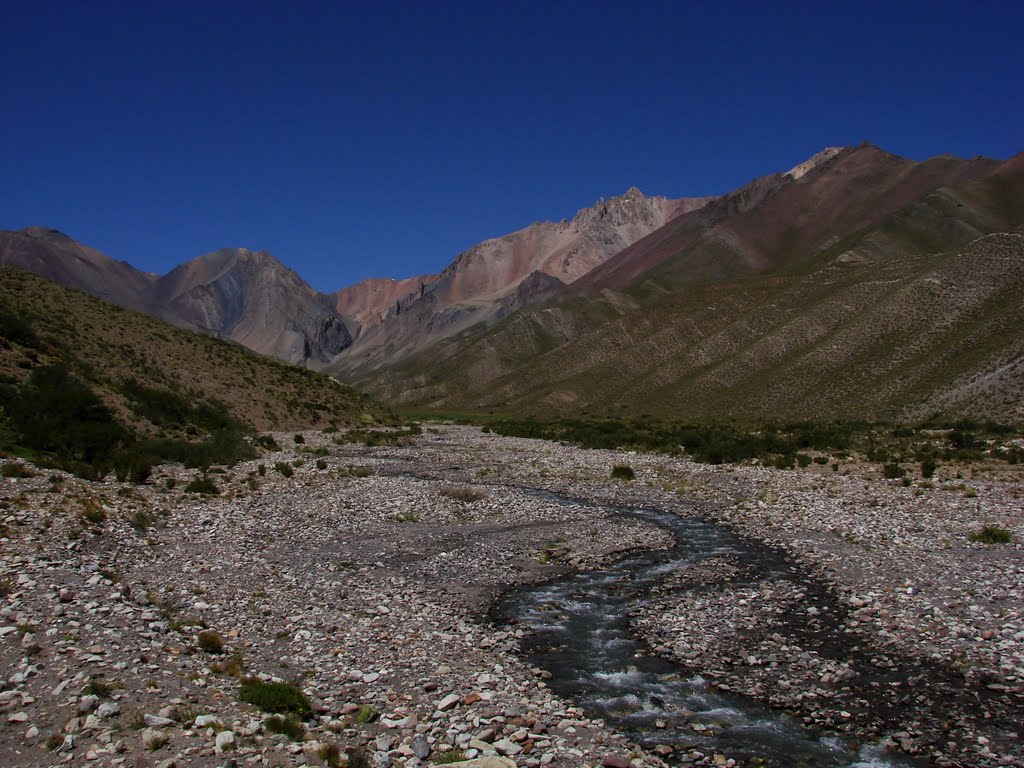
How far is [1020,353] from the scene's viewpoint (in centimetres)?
7169

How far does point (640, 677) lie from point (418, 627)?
15.6ft

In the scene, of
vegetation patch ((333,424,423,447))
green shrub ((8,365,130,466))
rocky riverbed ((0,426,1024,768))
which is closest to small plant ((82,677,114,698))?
rocky riverbed ((0,426,1024,768))

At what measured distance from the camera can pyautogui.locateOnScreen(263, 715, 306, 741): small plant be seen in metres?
9.55

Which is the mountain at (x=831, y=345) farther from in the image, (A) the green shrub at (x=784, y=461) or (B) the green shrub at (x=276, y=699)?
(B) the green shrub at (x=276, y=699)

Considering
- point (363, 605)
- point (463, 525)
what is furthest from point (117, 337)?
point (363, 605)

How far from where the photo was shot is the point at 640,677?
42.0 feet

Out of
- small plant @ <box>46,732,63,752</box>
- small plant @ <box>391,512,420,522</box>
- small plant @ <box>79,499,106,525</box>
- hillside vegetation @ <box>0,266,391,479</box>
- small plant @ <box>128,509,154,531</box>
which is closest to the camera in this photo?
small plant @ <box>46,732,63,752</box>

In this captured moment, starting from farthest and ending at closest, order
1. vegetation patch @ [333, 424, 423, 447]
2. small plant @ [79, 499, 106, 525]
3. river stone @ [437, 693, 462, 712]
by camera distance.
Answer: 1. vegetation patch @ [333, 424, 423, 447]
2. small plant @ [79, 499, 106, 525]
3. river stone @ [437, 693, 462, 712]

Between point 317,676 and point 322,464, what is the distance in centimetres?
3099

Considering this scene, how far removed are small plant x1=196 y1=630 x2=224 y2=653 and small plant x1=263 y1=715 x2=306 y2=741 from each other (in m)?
3.34

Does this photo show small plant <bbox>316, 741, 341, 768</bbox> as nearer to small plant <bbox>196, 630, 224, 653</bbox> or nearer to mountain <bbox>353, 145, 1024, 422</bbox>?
small plant <bbox>196, 630, 224, 653</bbox>

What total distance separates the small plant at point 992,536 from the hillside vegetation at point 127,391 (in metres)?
31.9

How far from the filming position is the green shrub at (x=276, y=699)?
33.6ft

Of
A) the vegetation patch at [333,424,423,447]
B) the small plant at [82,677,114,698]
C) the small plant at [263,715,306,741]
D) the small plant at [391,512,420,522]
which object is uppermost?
the vegetation patch at [333,424,423,447]
